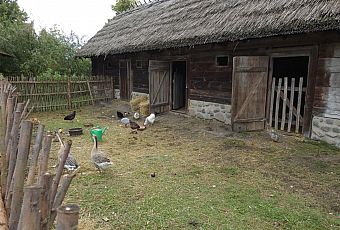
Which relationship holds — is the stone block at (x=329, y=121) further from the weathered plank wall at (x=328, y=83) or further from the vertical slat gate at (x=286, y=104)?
the vertical slat gate at (x=286, y=104)

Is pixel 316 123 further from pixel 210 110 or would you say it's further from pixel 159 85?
pixel 159 85

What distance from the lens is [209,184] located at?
14.2ft

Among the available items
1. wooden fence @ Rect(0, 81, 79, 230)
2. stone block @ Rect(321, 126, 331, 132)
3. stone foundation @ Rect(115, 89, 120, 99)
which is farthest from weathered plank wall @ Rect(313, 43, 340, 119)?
stone foundation @ Rect(115, 89, 120, 99)

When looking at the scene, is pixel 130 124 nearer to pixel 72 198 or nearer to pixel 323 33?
pixel 72 198

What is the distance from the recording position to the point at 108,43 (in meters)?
13.7


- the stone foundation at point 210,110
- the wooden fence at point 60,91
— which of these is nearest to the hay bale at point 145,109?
the stone foundation at point 210,110

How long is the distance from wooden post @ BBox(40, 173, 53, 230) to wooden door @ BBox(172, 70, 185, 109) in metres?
9.82

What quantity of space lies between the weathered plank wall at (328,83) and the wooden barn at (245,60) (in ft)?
0.07

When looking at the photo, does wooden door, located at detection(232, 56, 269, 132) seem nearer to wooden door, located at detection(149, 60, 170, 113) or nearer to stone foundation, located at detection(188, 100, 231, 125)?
stone foundation, located at detection(188, 100, 231, 125)

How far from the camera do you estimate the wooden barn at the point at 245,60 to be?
6.15 m

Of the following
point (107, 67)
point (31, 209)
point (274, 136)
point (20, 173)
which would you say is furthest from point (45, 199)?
point (107, 67)

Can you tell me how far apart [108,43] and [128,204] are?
11.4m

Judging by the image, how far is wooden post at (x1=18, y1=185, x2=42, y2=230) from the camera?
1155 millimetres

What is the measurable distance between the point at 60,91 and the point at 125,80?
332 centimetres
